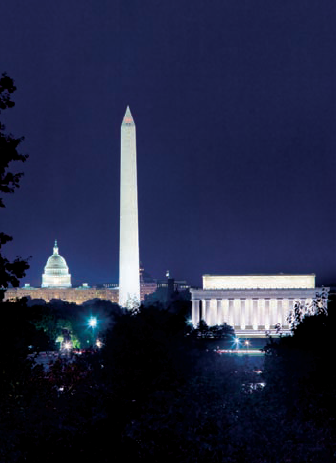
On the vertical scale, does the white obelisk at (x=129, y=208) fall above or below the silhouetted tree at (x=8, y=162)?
above

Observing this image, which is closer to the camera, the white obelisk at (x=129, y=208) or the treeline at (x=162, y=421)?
the treeline at (x=162, y=421)

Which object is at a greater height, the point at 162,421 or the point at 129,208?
the point at 129,208

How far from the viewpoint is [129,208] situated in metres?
163

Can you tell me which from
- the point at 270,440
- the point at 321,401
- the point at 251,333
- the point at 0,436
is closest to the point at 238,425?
the point at 270,440

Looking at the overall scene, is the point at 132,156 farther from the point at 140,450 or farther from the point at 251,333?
the point at 140,450

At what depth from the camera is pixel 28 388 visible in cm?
4628

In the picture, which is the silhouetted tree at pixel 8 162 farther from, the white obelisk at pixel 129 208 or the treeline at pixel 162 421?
the white obelisk at pixel 129 208

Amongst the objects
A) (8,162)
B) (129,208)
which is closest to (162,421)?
(8,162)

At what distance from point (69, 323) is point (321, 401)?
116376mm

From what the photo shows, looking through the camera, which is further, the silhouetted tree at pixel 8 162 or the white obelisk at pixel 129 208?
the white obelisk at pixel 129 208

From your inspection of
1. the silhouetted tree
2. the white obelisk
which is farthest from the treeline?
the white obelisk

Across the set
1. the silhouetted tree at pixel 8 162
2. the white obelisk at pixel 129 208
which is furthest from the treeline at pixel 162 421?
the white obelisk at pixel 129 208

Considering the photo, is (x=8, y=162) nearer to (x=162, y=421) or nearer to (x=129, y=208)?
(x=162, y=421)

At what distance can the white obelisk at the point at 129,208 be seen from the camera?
526ft
